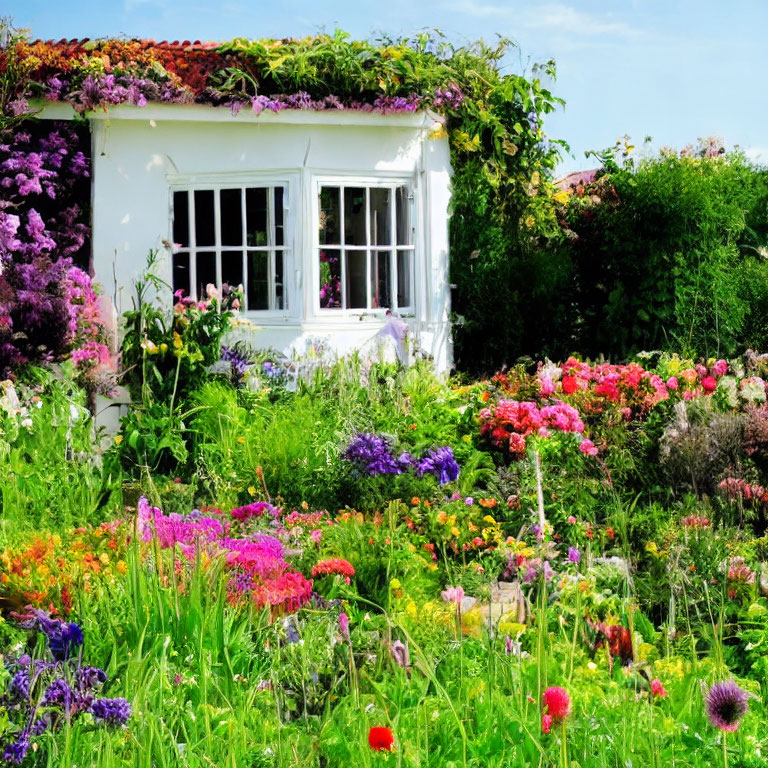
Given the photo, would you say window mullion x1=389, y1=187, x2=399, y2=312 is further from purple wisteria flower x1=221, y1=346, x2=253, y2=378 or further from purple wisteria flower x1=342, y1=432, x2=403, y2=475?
purple wisteria flower x1=342, y1=432, x2=403, y2=475

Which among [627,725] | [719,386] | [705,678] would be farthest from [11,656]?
[719,386]

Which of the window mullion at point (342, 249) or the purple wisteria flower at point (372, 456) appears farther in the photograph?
the window mullion at point (342, 249)

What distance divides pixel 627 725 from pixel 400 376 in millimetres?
5903

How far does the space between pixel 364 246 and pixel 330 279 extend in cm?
44

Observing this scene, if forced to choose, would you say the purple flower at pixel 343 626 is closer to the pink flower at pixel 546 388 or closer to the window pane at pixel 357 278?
the pink flower at pixel 546 388

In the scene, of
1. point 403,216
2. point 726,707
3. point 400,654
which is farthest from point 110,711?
point 403,216

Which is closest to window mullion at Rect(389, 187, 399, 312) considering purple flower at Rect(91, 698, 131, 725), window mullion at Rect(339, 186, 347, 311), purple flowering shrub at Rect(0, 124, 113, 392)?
window mullion at Rect(339, 186, 347, 311)

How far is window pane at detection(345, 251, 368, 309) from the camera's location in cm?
928

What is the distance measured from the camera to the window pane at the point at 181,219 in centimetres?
900

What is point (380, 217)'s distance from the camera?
936 centimetres

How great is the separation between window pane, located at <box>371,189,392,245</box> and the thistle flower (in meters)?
7.72

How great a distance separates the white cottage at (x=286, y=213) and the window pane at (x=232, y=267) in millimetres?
13

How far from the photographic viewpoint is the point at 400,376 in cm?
848

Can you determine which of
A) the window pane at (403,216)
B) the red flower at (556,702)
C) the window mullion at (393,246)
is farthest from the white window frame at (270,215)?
the red flower at (556,702)
